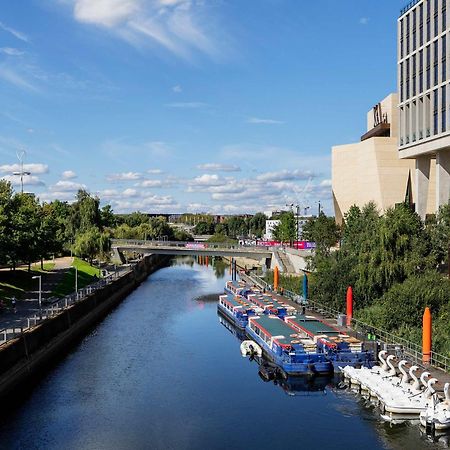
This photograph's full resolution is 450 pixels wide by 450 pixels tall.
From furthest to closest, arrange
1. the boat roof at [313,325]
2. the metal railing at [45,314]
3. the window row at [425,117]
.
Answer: the window row at [425,117]
the boat roof at [313,325]
the metal railing at [45,314]

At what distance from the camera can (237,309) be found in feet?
218

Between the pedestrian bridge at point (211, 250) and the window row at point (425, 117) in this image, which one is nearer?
the window row at point (425, 117)

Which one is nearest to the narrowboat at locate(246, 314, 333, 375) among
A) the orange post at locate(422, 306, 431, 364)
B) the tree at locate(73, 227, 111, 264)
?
the orange post at locate(422, 306, 431, 364)

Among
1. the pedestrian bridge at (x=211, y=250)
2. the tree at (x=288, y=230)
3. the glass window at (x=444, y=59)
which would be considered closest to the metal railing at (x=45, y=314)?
the pedestrian bridge at (x=211, y=250)

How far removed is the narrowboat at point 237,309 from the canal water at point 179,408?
20.1 ft

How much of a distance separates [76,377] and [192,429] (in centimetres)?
1431

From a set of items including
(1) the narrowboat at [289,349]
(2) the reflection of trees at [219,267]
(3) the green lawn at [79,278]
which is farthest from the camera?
(2) the reflection of trees at [219,267]

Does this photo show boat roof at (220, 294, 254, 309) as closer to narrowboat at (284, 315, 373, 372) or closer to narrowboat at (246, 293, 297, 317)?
narrowboat at (246, 293, 297, 317)

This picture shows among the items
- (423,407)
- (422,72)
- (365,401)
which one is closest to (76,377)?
(365,401)

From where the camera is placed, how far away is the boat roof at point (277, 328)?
46.7 meters

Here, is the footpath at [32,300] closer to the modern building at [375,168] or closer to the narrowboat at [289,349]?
the narrowboat at [289,349]

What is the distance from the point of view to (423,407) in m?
32.9

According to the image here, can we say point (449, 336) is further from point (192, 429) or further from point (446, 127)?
point (446, 127)

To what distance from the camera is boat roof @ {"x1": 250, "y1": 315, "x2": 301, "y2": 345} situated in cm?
4669
